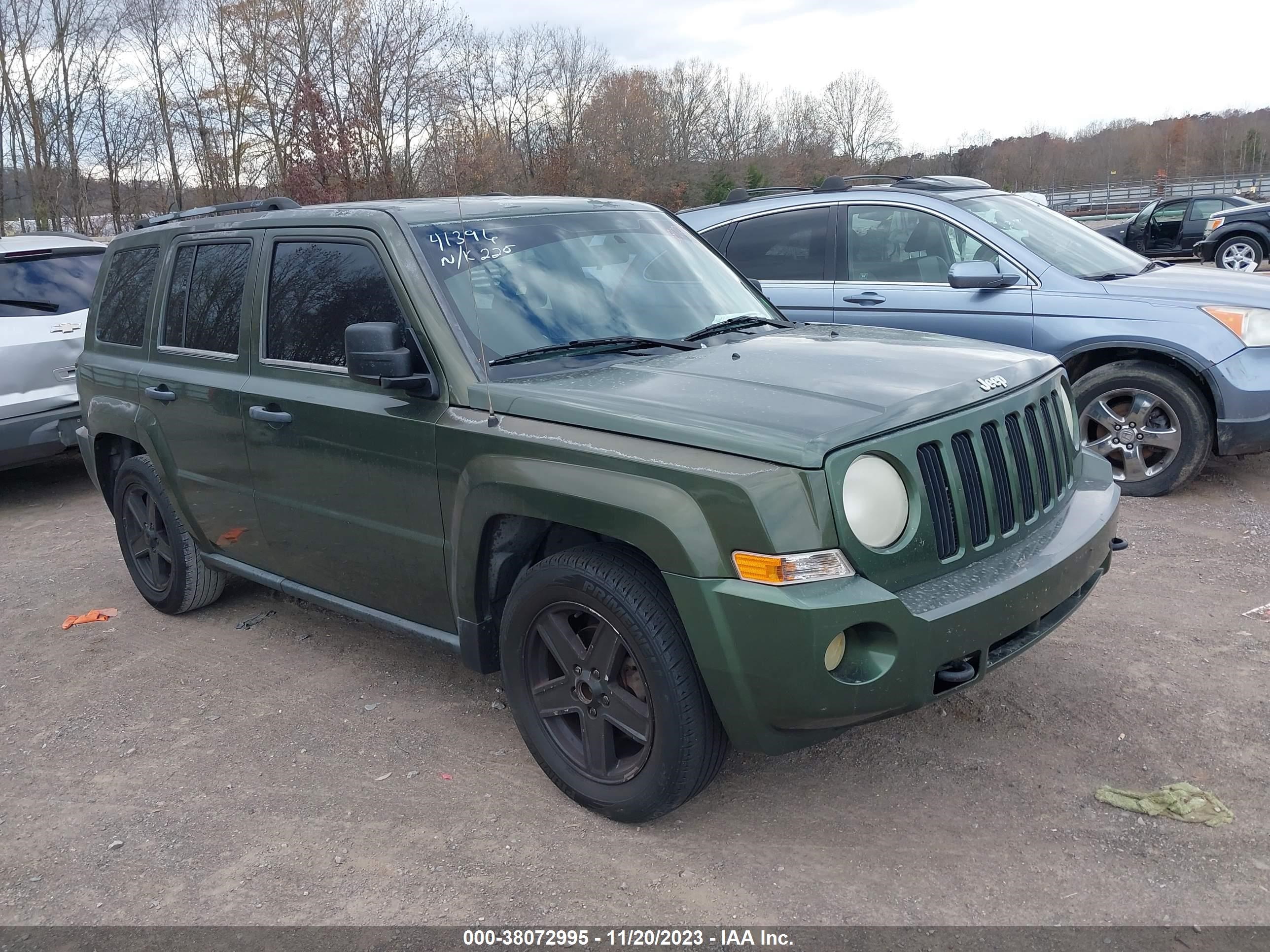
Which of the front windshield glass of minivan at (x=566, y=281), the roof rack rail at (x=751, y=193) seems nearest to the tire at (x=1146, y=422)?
the roof rack rail at (x=751, y=193)

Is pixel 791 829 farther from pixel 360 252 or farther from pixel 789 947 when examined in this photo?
pixel 360 252

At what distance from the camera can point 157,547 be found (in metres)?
5.26

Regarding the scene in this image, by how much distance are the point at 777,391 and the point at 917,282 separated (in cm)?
400

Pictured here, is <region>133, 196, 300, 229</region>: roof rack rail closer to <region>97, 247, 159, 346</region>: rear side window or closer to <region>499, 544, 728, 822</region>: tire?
<region>97, 247, 159, 346</region>: rear side window

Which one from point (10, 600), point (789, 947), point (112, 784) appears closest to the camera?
point (789, 947)

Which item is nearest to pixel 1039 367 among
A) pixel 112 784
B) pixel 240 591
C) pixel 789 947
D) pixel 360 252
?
pixel 789 947

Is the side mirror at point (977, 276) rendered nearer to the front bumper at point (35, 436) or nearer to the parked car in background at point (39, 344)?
the parked car in background at point (39, 344)

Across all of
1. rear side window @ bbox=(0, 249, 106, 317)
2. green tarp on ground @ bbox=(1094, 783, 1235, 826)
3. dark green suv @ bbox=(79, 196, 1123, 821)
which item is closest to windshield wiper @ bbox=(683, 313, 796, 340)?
dark green suv @ bbox=(79, 196, 1123, 821)

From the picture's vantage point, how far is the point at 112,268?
17.5ft

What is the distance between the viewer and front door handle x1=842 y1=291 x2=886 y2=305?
6.70 m

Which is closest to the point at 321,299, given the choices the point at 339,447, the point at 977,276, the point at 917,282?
the point at 339,447

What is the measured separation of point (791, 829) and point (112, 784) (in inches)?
94.3

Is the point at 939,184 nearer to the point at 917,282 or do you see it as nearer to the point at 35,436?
the point at 917,282

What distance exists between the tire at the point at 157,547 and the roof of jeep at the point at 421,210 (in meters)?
1.30
